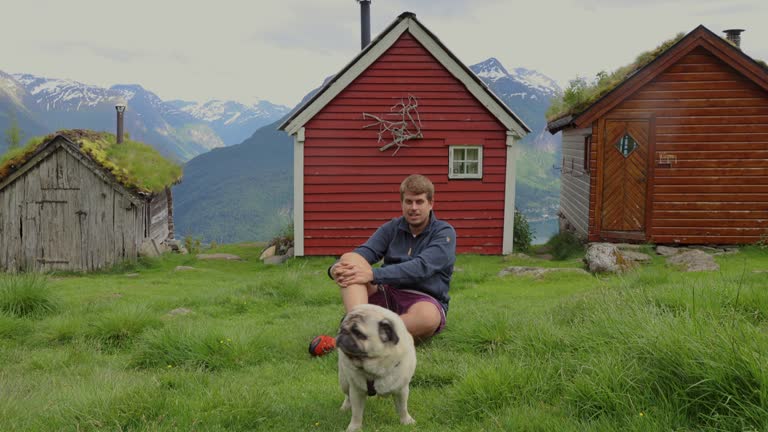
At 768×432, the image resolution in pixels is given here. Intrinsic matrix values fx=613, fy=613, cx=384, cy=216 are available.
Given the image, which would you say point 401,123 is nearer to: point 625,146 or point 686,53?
point 625,146

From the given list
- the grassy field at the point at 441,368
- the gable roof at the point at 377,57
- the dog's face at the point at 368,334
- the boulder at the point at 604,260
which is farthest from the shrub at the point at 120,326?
the gable roof at the point at 377,57

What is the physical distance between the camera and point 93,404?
3736 millimetres

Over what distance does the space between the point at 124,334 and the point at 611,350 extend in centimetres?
468

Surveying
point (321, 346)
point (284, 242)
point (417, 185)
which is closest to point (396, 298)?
point (321, 346)

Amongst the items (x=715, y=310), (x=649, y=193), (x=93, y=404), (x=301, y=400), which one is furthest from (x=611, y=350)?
(x=649, y=193)

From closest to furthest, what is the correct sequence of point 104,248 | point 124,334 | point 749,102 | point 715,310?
1. point 715,310
2. point 124,334
3. point 749,102
4. point 104,248

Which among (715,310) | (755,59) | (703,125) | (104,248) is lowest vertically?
(104,248)

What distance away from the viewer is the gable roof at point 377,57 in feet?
45.3

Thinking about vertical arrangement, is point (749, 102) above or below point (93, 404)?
above

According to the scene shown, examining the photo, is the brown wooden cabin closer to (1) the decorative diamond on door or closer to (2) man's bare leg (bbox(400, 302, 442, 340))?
(1) the decorative diamond on door

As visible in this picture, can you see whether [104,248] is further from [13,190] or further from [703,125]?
[703,125]

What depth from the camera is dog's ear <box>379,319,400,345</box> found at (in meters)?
3.40

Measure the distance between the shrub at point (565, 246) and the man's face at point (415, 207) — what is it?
34.5 ft

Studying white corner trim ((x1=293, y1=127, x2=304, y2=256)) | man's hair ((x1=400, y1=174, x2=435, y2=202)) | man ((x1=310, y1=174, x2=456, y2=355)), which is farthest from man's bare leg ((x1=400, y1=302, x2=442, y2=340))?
white corner trim ((x1=293, y1=127, x2=304, y2=256))
